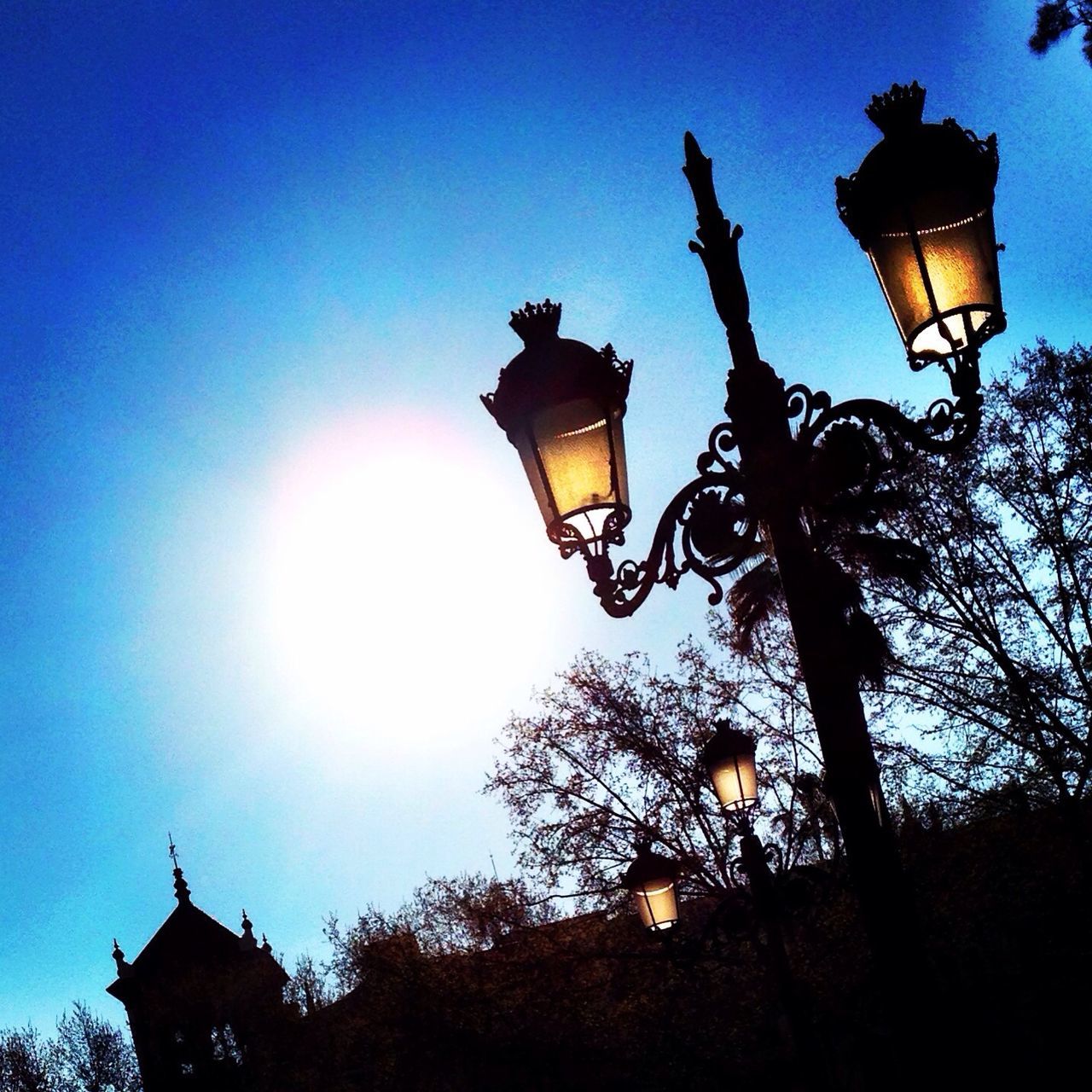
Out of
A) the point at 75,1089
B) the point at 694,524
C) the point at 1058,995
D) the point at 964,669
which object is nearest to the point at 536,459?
the point at 694,524

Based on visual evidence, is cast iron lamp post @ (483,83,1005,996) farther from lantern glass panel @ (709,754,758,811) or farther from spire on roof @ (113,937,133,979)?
spire on roof @ (113,937,133,979)

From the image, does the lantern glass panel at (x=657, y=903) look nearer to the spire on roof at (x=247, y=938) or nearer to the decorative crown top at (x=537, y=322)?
the decorative crown top at (x=537, y=322)

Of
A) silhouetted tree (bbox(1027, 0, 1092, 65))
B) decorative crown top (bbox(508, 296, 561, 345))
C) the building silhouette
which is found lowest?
the building silhouette

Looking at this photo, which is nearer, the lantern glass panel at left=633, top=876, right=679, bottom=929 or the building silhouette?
the lantern glass panel at left=633, top=876, right=679, bottom=929

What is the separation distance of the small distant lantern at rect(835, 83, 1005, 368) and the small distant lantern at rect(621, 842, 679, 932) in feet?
22.7

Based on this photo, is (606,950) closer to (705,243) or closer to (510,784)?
(510,784)

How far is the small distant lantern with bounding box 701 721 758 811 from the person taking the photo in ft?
27.4

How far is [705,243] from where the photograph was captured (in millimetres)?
3855

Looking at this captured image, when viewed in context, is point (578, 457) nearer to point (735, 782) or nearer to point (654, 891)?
point (735, 782)

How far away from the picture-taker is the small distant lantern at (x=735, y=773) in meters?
8.35

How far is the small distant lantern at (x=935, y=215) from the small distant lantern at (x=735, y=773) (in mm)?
5346

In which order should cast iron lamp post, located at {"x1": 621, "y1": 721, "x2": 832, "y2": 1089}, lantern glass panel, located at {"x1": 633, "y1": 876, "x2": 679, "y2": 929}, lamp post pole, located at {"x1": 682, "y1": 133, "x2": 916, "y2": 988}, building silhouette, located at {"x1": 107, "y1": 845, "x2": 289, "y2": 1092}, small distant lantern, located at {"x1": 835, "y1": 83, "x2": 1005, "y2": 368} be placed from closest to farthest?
lamp post pole, located at {"x1": 682, "y1": 133, "x2": 916, "y2": 988}
small distant lantern, located at {"x1": 835, "y1": 83, "x2": 1005, "y2": 368}
cast iron lamp post, located at {"x1": 621, "y1": 721, "x2": 832, "y2": 1089}
lantern glass panel, located at {"x1": 633, "y1": 876, "x2": 679, "y2": 929}
building silhouette, located at {"x1": 107, "y1": 845, "x2": 289, "y2": 1092}

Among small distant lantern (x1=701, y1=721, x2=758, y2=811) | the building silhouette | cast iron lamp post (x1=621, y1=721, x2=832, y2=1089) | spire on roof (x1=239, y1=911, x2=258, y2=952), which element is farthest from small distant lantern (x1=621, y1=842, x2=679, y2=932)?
spire on roof (x1=239, y1=911, x2=258, y2=952)

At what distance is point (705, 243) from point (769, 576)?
12.4m
